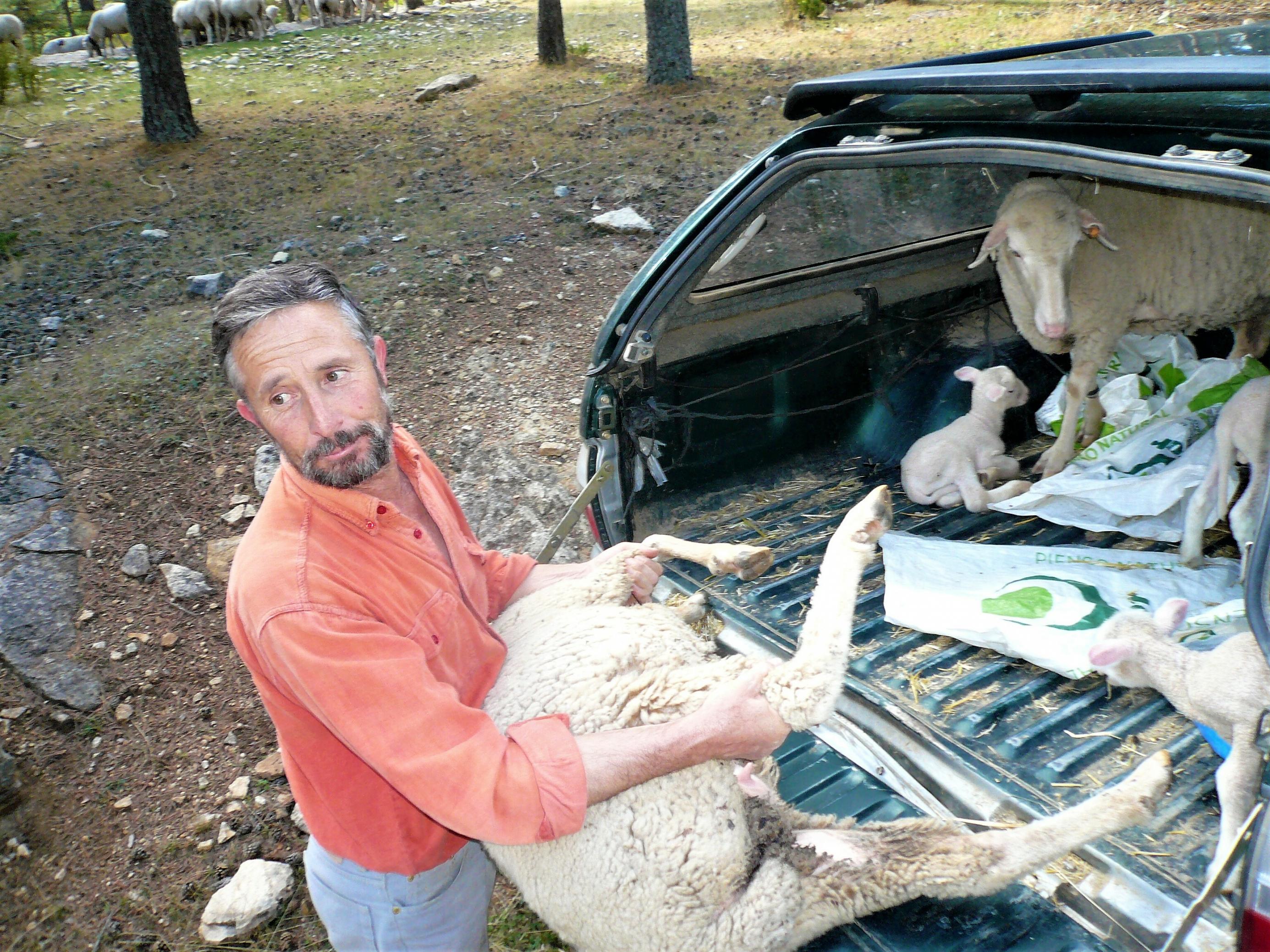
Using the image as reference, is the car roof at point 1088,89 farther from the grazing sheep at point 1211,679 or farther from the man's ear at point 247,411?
the man's ear at point 247,411

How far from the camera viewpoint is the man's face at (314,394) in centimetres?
186

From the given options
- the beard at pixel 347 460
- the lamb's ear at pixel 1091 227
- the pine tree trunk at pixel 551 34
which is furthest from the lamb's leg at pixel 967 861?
the pine tree trunk at pixel 551 34

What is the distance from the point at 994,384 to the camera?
150 inches

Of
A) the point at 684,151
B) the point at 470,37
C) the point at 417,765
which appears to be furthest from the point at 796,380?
the point at 470,37

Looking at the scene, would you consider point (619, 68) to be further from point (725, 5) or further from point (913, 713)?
point (913, 713)

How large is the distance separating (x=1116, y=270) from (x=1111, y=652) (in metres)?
1.93

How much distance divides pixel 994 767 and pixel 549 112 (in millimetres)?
8952

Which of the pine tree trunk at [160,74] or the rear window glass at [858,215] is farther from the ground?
the pine tree trunk at [160,74]

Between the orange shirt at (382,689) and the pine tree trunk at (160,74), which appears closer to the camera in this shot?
the orange shirt at (382,689)

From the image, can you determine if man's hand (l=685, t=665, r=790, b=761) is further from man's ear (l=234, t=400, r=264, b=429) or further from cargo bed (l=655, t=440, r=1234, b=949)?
man's ear (l=234, t=400, r=264, b=429)

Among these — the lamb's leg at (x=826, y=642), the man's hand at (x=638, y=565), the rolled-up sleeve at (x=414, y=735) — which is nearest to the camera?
the rolled-up sleeve at (x=414, y=735)

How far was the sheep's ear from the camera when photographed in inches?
93.3

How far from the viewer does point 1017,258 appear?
3.46 metres

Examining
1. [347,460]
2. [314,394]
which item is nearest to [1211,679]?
[347,460]
